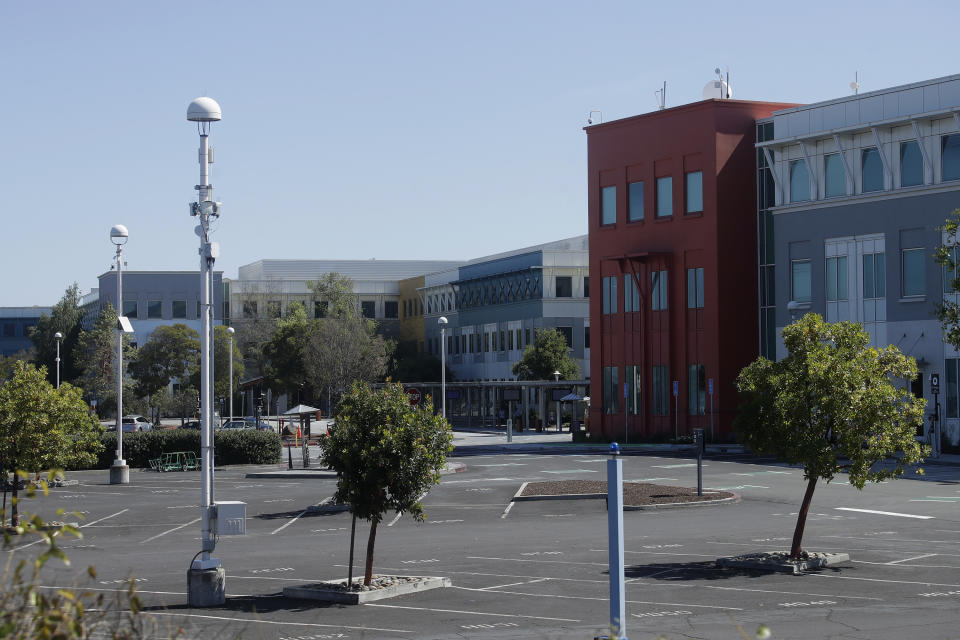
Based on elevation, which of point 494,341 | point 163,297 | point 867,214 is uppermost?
point 163,297

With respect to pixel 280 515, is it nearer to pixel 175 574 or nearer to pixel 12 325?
pixel 175 574

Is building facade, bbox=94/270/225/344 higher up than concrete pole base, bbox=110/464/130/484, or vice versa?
building facade, bbox=94/270/225/344

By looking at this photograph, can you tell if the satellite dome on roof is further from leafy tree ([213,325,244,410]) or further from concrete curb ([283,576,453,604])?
leafy tree ([213,325,244,410])

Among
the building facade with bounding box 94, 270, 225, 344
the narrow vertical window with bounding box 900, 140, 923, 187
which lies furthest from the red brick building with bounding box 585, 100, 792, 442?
the building facade with bounding box 94, 270, 225, 344

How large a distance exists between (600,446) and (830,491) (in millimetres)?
25939

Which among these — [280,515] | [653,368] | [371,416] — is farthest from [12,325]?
[371,416]

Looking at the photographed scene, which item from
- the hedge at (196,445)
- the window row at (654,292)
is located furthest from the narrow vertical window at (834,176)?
the hedge at (196,445)

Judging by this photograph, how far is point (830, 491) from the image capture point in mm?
33406

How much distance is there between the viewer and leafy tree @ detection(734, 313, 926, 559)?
1972 cm

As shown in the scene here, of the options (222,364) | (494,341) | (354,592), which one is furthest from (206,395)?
(494,341)

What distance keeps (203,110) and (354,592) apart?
6.99 meters

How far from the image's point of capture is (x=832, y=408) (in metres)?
19.7

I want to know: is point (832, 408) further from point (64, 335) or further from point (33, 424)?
point (64, 335)

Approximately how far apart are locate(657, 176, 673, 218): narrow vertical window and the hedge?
2391 cm
